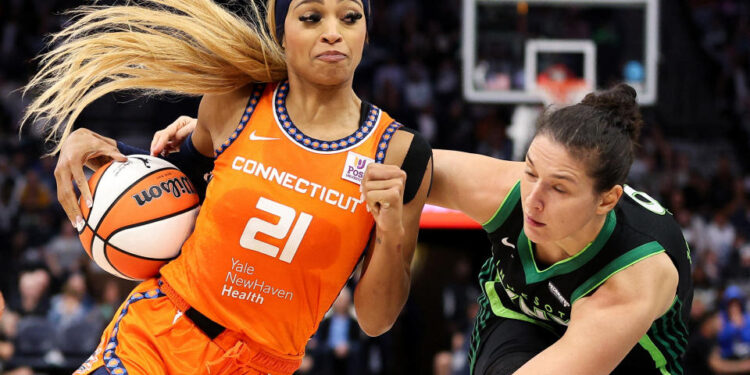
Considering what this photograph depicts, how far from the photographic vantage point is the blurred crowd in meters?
8.44

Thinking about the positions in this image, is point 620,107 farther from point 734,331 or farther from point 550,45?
point 734,331

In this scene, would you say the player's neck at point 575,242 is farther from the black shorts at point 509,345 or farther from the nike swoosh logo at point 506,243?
the black shorts at point 509,345

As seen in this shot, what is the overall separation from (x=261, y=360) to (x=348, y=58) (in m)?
1.08

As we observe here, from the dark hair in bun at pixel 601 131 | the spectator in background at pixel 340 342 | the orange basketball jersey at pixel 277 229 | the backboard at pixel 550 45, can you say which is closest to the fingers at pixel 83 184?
the orange basketball jersey at pixel 277 229

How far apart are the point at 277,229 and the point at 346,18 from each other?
75 centimetres

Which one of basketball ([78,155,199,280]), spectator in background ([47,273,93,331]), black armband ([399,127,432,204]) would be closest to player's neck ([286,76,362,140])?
black armband ([399,127,432,204])

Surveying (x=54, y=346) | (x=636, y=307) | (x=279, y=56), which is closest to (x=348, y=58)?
(x=279, y=56)

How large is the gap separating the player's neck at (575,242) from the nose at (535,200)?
199 mm

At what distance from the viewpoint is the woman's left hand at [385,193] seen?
2.83 m

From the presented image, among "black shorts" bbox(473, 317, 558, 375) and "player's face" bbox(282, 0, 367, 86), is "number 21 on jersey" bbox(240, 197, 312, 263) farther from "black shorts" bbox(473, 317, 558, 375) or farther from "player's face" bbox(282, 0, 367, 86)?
"black shorts" bbox(473, 317, 558, 375)

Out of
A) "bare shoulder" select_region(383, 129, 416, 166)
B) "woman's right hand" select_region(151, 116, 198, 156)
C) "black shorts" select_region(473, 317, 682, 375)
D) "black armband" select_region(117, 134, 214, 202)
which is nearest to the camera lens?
"bare shoulder" select_region(383, 129, 416, 166)

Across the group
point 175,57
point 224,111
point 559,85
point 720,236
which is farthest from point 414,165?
point 720,236

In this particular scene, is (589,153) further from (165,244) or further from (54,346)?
(54,346)

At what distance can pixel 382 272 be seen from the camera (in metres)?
3.07
